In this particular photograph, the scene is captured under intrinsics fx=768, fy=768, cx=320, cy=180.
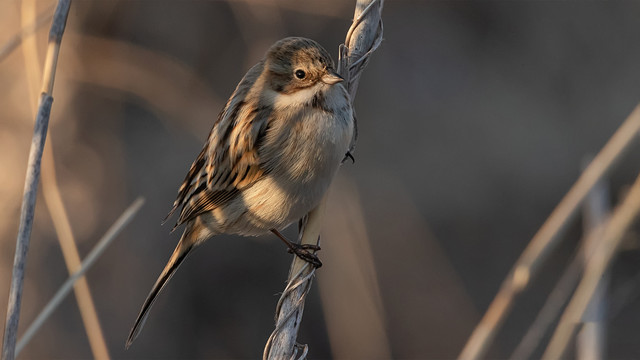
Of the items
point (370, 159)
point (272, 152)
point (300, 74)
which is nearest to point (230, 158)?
point (272, 152)

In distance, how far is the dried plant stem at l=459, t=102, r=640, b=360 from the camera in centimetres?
180

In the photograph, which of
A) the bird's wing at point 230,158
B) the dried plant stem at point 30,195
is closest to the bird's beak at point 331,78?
the bird's wing at point 230,158

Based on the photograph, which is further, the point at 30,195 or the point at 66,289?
the point at 66,289

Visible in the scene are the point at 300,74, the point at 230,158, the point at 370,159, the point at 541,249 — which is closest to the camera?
the point at 541,249

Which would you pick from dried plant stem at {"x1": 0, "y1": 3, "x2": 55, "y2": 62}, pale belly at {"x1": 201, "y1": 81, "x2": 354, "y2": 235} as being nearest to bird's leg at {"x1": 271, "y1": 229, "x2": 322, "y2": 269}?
pale belly at {"x1": 201, "y1": 81, "x2": 354, "y2": 235}

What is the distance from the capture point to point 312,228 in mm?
2395

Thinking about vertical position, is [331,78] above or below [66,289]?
above

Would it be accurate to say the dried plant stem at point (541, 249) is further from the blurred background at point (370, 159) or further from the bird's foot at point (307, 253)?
the blurred background at point (370, 159)

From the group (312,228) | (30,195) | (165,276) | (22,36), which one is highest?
(22,36)

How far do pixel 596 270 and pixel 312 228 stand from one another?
84cm

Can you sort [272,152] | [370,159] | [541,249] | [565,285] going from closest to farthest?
[541,249] → [565,285] → [272,152] → [370,159]

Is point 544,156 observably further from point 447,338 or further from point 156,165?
point 156,165

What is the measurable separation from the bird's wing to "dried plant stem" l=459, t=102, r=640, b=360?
116 centimetres

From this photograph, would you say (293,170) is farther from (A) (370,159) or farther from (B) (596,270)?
(A) (370,159)
